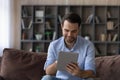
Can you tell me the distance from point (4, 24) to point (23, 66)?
118 inches

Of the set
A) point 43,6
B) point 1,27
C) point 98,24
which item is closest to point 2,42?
point 1,27

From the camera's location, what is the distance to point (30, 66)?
114 inches

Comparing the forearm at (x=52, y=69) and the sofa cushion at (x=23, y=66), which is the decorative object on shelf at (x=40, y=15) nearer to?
the sofa cushion at (x=23, y=66)

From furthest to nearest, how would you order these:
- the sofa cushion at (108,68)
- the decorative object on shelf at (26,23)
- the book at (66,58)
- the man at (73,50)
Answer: the decorative object on shelf at (26,23), the sofa cushion at (108,68), the man at (73,50), the book at (66,58)

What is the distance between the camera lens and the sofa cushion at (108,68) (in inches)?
104

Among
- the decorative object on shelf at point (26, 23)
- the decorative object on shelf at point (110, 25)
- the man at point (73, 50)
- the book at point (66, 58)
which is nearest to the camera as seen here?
the book at point (66, 58)

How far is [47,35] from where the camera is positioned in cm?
600

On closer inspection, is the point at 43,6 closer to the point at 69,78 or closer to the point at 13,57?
the point at 13,57

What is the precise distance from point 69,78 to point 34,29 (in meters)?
3.93

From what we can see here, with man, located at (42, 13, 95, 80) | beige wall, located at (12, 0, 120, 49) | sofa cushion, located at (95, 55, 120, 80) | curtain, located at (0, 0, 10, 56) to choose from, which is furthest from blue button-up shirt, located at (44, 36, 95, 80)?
beige wall, located at (12, 0, 120, 49)

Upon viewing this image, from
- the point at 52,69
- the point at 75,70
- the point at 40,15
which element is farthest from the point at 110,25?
the point at 75,70

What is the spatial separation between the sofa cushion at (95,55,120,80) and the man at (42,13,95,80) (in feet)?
1.37

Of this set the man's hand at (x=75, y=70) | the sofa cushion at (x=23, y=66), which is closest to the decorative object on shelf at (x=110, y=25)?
the sofa cushion at (x=23, y=66)

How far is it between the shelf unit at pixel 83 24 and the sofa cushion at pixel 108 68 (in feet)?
10.1
